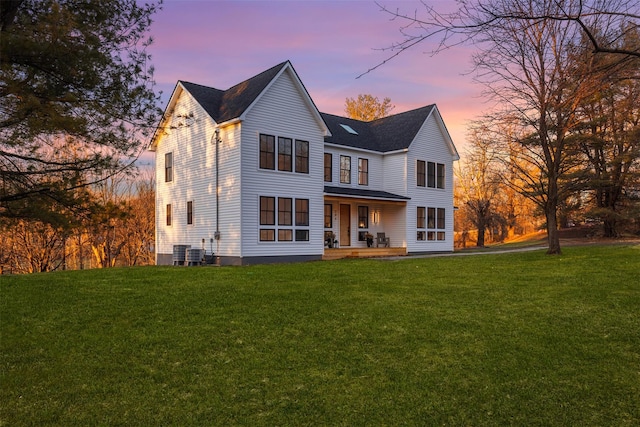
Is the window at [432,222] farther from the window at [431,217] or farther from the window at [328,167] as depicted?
the window at [328,167]

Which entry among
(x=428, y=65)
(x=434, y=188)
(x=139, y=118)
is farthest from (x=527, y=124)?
(x=139, y=118)

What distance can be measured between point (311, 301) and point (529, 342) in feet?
12.9

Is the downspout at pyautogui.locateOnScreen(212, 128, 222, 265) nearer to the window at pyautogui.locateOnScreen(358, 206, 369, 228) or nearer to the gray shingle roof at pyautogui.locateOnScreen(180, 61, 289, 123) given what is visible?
the gray shingle roof at pyautogui.locateOnScreen(180, 61, 289, 123)

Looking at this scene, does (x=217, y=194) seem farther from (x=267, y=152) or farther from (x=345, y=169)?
(x=345, y=169)

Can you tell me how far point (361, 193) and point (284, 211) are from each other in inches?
191

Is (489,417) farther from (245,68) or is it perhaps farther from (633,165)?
(633,165)

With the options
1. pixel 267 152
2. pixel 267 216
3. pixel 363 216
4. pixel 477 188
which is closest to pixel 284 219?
pixel 267 216

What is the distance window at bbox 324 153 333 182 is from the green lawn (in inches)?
474

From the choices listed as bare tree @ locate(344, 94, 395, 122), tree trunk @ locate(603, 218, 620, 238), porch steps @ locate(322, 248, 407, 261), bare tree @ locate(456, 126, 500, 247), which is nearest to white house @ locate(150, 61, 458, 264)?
porch steps @ locate(322, 248, 407, 261)

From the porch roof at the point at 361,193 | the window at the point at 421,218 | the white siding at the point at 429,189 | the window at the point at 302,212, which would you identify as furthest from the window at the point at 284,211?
the window at the point at 421,218

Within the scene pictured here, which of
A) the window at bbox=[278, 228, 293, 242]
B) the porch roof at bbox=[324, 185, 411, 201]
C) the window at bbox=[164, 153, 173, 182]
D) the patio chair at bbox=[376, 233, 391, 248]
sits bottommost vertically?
the patio chair at bbox=[376, 233, 391, 248]

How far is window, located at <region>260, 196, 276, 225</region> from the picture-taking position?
1791cm

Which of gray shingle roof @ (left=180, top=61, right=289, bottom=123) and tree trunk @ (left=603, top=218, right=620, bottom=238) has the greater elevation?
gray shingle roof @ (left=180, top=61, right=289, bottom=123)

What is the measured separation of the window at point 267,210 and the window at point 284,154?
1.40 meters
